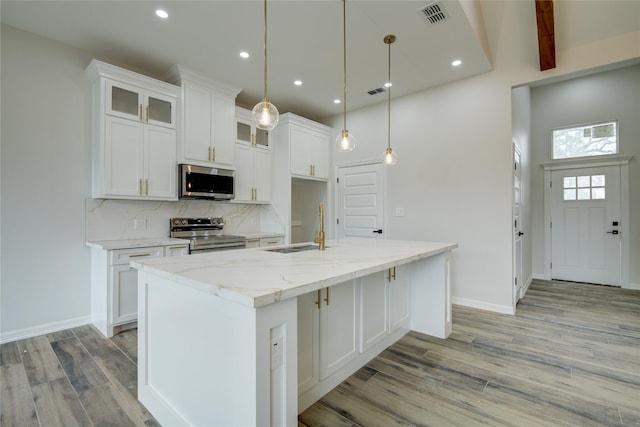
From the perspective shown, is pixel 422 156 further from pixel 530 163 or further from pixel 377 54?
pixel 530 163

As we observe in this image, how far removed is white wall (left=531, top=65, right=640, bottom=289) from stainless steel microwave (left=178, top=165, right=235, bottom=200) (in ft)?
17.5

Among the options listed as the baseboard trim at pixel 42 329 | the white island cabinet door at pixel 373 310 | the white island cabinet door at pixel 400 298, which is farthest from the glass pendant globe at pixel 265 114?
the baseboard trim at pixel 42 329

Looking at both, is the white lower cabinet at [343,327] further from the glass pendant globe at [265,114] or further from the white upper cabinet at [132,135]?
the white upper cabinet at [132,135]

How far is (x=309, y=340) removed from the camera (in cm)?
182

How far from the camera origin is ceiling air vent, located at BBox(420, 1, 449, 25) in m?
2.52

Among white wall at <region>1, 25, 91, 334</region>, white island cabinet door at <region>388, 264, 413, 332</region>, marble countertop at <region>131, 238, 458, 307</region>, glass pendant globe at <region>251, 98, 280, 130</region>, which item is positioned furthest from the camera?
white wall at <region>1, 25, 91, 334</region>

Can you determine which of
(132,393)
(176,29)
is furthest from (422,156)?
(132,393)

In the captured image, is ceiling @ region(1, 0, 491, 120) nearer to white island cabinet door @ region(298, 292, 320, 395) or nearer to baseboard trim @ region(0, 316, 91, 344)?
white island cabinet door @ region(298, 292, 320, 395)

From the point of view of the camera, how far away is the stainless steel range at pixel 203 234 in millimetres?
3451

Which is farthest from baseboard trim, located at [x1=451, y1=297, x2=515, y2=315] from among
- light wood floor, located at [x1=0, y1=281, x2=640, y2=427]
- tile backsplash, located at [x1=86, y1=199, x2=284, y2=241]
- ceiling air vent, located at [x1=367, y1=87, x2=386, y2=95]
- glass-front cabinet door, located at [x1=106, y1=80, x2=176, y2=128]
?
glass-front cabinet door, located at [x1=106, y1=80, x2=176, y2=128]

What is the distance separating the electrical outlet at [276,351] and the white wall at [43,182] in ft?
9.83

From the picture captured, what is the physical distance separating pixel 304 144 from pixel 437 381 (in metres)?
3.63

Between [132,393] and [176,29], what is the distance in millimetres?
2952

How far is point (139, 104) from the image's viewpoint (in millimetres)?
3230
